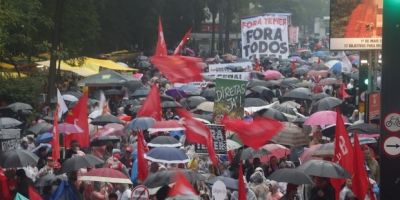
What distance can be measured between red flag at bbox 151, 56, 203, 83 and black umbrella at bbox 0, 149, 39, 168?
251 cm

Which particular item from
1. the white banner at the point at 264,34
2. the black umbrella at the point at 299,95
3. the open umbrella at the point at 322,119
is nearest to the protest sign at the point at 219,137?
the open umbrella at the point at 322,119

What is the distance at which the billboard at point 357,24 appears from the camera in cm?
1997

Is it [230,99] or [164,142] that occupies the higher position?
[230,99]

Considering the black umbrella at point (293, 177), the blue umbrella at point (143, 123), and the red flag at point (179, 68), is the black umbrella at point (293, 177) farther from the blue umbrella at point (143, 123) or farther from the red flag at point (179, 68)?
the blue umbrella at point (143, 123)

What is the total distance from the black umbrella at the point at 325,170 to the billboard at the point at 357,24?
8.41 m

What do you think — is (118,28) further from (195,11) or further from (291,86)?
(291,86)

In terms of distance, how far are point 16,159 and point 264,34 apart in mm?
28388

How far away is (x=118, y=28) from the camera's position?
183ft

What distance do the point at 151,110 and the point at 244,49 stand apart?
24883 millimetres

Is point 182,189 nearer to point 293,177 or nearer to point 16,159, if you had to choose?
point 293,177

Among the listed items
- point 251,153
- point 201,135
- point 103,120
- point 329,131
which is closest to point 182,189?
point 201,135

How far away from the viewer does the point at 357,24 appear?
797 inches

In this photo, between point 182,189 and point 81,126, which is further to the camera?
point 81,126

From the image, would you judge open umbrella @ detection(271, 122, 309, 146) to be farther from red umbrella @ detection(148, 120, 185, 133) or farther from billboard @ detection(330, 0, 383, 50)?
billboard @ detection(330, 0, 383, 50)
